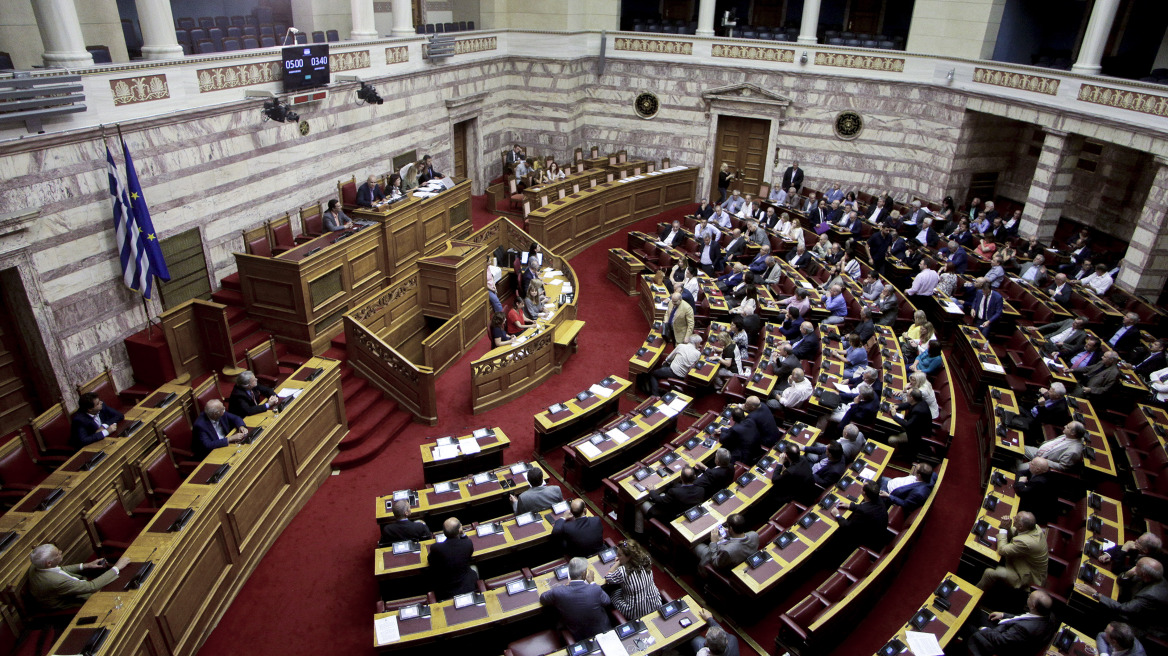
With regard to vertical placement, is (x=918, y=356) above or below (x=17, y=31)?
below

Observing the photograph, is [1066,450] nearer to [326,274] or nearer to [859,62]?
[326,274]

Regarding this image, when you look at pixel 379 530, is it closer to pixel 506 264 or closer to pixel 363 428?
pixel 363 428

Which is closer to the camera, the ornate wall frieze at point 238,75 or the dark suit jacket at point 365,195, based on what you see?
the ornate wall frieze at point 238,75

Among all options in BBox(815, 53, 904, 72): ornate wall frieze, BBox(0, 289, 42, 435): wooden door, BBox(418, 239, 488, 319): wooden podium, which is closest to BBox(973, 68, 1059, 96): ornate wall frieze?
BBox(815, 53, 904, 72): ornate wall frieze

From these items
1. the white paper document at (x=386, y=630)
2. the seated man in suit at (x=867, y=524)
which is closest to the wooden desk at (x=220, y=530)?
the white paper document at (x=386, y=630)

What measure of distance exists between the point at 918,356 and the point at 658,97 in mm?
12448

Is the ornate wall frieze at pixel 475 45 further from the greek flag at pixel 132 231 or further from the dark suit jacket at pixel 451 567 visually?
the dark suit jacket at pixel 451 567

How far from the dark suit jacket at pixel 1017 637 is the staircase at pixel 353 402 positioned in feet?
24.3

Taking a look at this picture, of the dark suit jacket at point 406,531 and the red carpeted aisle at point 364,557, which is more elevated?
the dark suit jacket at point 406,531

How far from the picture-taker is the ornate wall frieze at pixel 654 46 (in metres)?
19.5

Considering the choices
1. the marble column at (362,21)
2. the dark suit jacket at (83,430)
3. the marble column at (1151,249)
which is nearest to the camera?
the dark suit jacket at (83,430)

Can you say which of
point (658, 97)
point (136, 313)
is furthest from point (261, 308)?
point (658, 97)

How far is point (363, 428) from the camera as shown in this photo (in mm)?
9672

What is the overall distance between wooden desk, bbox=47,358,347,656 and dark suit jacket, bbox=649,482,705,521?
14.3 ft
